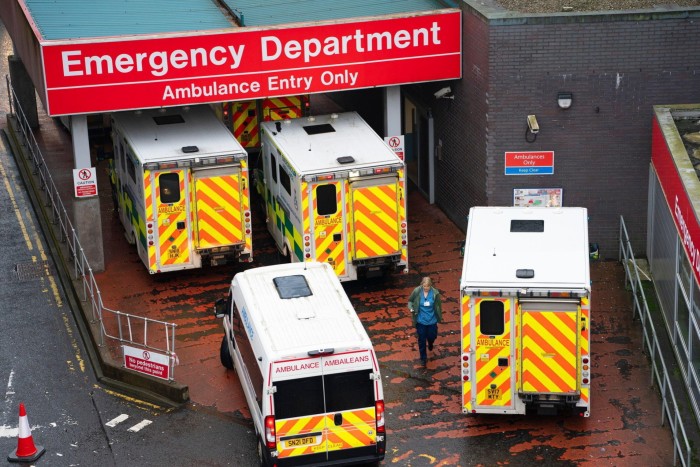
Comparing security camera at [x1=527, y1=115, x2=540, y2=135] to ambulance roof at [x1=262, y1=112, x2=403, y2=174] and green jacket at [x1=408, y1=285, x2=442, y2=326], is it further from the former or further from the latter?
green jacket at [x1=408, y1=285, x2=442, y2=326]

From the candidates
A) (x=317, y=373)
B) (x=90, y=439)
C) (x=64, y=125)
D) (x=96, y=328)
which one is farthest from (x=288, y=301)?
(x=64, y=125)

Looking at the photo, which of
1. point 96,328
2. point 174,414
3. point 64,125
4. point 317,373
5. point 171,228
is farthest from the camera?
point 64,125

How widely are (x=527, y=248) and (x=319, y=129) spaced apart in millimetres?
7241

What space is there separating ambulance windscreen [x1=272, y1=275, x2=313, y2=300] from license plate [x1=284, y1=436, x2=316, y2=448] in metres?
2.36

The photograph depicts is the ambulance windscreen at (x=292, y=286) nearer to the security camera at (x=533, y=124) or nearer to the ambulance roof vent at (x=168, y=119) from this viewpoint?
the security camera at (x=533, y=124)

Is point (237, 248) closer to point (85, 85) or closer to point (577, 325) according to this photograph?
point (85, 85)

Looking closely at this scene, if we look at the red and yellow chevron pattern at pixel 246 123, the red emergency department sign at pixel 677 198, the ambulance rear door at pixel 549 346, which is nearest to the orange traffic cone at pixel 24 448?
the ambulance rear door at pixel 549 346

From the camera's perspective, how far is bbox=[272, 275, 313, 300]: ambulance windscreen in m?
19.8

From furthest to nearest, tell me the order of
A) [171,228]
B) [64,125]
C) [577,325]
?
[64,125] → [171,228] → [577,325]

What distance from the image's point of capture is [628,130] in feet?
84.4

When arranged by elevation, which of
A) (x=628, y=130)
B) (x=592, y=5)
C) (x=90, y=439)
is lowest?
(x=90, y=439)

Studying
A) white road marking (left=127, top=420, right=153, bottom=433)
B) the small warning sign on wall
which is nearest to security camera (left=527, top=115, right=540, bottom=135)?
the small warning sign on wall

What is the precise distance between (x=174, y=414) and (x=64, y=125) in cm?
1641

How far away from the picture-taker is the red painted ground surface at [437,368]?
1958cm
